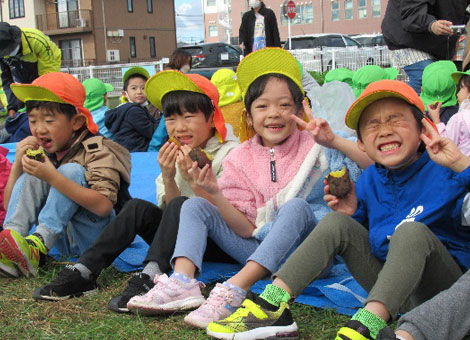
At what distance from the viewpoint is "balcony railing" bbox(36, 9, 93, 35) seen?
3325cm

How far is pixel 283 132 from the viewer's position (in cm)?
281

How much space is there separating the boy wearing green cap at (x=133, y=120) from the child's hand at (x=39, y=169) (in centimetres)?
296

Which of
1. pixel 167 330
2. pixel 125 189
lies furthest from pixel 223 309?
pixel 125 189

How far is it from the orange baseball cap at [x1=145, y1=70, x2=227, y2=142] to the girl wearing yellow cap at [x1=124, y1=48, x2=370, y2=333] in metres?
0.24

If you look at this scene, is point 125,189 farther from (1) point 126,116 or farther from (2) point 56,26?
(2) point 56,26

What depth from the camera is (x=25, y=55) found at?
6.61m

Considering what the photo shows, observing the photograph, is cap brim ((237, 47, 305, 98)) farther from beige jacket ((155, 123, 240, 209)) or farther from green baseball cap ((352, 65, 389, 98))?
green baseball cap ((352, 65, 389, 98))

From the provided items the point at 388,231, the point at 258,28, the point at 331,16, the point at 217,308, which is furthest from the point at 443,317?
the point at 331,16

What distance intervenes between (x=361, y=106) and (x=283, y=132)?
574 mm

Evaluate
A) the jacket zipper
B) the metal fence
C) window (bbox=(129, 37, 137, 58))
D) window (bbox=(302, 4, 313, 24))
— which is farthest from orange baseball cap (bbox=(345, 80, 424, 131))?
window (bbox=(302, 4, 313, 24))

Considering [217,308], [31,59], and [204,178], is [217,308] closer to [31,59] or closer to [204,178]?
[204,178]

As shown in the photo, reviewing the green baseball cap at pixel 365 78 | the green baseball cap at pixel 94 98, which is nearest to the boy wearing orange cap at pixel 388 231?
the green baseball cap at pixel 365 78

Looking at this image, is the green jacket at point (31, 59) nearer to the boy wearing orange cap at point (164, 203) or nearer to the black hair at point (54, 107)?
the black hair at point (54, 107)

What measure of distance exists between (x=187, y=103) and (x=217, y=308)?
1251 millimetres
